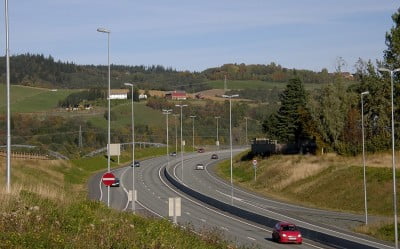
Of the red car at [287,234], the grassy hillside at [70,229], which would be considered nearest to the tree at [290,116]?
the red car at [287,234]

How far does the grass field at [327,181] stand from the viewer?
6538 cm

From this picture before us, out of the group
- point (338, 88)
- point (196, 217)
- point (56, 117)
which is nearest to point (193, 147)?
point (56, 117)

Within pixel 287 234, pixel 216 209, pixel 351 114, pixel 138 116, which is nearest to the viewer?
pixel 287 234

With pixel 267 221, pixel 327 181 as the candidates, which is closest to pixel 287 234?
pixel 267 221

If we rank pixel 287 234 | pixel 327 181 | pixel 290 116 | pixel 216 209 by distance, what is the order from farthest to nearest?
pixel 290 116 → pixel 327 181 → pixel 216 209 → pixel 287 234

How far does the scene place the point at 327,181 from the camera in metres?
76.1

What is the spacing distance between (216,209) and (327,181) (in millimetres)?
17554

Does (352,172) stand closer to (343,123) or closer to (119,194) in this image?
(343,123)

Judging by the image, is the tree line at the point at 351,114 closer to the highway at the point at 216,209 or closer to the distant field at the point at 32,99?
the highway at the point at 216,209

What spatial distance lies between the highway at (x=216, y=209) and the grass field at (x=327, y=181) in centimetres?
337

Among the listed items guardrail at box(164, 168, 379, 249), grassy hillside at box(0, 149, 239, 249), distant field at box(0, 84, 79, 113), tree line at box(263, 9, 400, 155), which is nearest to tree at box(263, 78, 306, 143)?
tree line at box(263, 9, 400, 155)

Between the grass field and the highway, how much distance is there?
3368 millimetres

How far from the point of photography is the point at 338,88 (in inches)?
3691

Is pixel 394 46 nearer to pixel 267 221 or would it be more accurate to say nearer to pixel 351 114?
pixel 351 114
